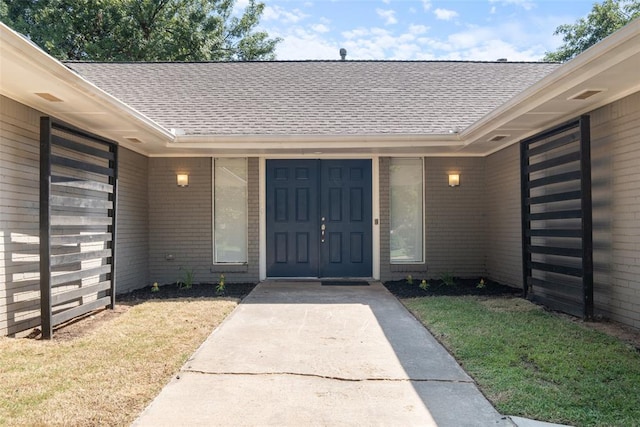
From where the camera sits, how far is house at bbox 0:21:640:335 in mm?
5230

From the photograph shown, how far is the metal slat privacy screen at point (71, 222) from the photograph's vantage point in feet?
13.4

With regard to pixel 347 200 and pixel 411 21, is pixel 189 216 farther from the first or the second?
pixel 411 21

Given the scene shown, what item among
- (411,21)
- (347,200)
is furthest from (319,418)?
(411,21)

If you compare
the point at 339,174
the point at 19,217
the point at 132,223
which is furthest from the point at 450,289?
the point at 19,217

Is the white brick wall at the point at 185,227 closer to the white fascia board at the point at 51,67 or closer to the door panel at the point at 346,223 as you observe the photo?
the door panel at the point at 346,223

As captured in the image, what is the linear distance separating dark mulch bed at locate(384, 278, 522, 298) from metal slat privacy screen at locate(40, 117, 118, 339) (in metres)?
4.16

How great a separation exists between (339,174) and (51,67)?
5.09 metres

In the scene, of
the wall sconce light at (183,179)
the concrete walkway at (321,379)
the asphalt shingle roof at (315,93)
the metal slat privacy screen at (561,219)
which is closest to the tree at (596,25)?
the asphalt shingle roof at (315,93)

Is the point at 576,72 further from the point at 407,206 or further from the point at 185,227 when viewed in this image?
the point at 185,227

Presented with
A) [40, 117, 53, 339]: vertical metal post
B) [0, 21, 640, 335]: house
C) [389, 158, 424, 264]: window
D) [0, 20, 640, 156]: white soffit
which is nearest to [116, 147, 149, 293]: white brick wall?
[0, 21, 640, 335]: house

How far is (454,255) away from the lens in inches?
301

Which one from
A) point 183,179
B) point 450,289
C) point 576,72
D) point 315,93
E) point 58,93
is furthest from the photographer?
Result: point 315,93

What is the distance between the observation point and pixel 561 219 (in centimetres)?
519

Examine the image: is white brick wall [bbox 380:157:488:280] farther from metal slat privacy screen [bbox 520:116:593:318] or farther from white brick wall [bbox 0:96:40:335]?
white brick wall [bbox 0:96:40:335]
